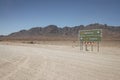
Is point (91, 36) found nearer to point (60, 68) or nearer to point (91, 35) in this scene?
point (91, 35)

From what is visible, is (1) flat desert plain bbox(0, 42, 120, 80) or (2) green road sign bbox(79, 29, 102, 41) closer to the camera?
(1) flat desert plain bbox(0, 42, 120, 80)

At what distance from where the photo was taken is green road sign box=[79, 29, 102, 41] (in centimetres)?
2609

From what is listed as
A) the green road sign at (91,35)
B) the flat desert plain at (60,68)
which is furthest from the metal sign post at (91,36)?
the flat desert plain at (60,68)

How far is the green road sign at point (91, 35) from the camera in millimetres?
26091

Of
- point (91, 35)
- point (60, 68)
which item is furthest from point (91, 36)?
point (60, 68)

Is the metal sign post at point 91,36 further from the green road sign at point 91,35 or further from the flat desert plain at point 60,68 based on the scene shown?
the flat desert plain at point 60,68

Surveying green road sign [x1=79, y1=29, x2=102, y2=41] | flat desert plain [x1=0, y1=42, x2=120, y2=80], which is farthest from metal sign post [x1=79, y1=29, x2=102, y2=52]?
flat desert plain [x1=0, y1=42, x2=120, y2=80]

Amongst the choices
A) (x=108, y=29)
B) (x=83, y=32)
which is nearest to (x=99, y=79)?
(x=83, y=32)

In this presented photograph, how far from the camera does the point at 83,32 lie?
2823cm

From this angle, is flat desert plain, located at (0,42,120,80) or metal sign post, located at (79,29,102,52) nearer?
flat desert plain, located at (0,42,120,80)

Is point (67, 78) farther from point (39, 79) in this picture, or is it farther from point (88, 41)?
point (88, 41)

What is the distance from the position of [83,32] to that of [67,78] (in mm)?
20514

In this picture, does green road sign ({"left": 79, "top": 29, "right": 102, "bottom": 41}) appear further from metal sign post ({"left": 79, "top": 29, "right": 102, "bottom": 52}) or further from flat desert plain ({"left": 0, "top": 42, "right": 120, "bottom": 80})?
flat desert plain ({"left": 0, "top": 42, "right": 120, "bottom": 80})

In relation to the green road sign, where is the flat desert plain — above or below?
below
